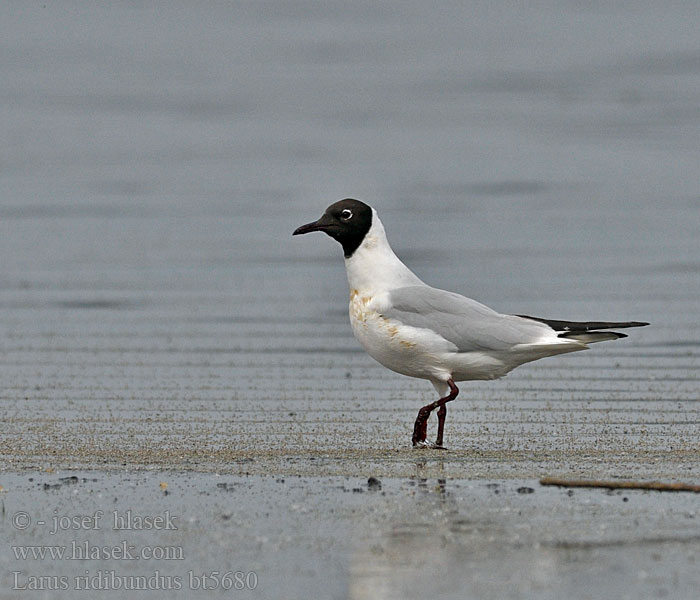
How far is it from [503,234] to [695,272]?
2.58 metres

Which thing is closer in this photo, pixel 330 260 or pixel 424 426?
pixel 424 426

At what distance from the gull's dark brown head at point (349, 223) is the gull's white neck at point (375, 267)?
0.03 meters

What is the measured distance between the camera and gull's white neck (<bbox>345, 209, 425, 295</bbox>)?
7.70 metres

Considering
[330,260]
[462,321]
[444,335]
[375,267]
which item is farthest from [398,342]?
[330,260]

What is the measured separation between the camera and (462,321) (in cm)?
Answer: 738

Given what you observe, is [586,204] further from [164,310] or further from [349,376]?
[349,376]

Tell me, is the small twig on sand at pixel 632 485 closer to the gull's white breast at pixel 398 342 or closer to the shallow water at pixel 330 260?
the shallow water at pixel 330 260

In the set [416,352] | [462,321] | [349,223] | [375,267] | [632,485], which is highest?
[349,223]

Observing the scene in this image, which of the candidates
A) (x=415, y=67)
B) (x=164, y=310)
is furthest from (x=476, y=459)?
(x=415, y=67)

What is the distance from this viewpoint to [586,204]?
54.1 feet

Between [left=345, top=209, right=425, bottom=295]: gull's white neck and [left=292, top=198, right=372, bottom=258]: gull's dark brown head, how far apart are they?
34mm

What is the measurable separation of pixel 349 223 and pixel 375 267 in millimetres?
305

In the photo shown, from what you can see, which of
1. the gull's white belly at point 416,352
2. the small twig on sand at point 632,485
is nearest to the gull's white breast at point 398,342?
the gull's white belly at point 416,352

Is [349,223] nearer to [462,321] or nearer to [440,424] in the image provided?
[462,321]
